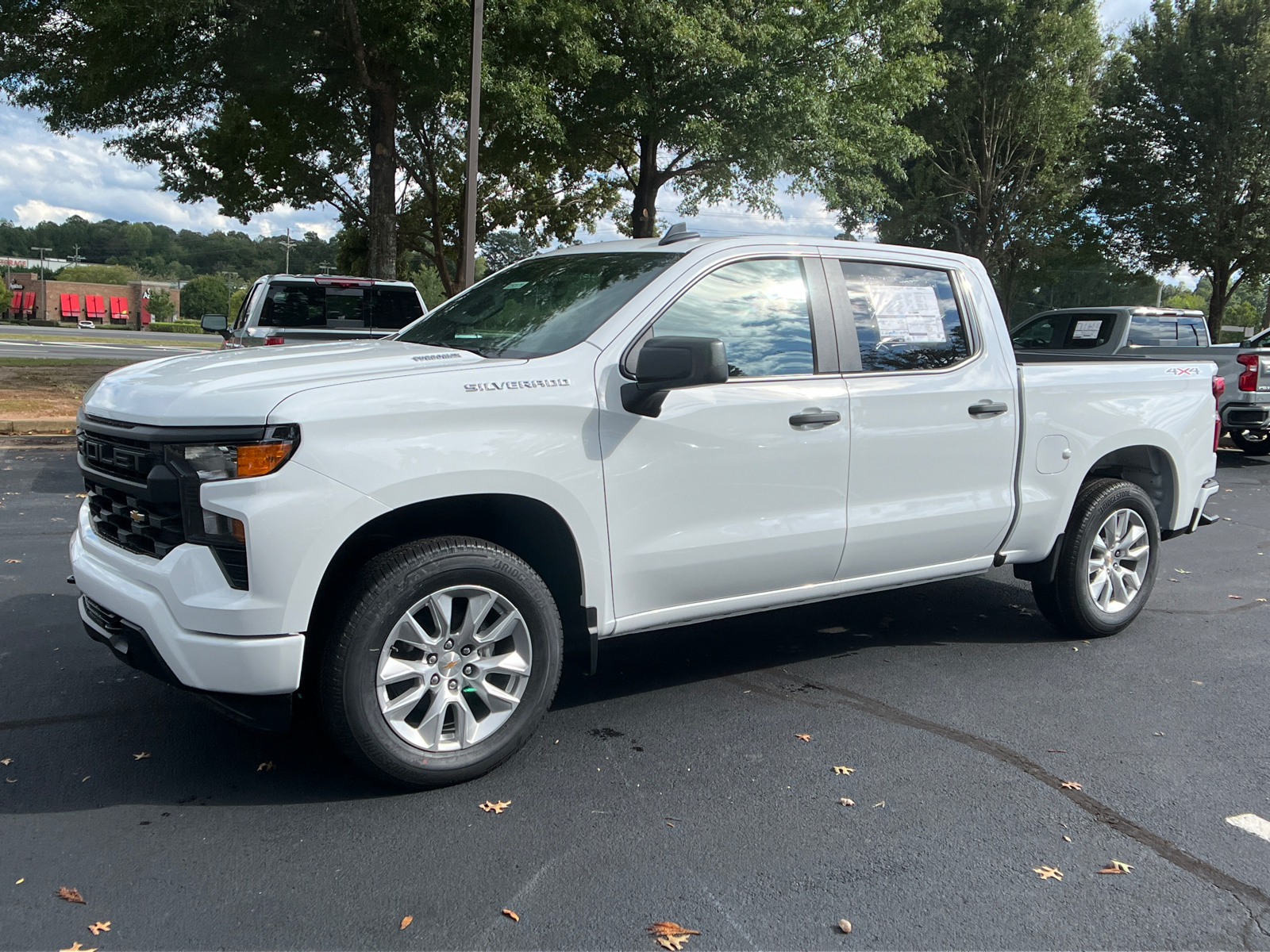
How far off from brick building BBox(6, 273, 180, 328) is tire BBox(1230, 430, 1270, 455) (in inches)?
3704

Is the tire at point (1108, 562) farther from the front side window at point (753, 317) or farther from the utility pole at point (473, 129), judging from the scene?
the utility pole at point (473, 129)

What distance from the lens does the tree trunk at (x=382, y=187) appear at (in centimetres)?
1894

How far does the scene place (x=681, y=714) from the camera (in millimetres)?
4281

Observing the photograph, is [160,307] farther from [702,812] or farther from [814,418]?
[702,812]

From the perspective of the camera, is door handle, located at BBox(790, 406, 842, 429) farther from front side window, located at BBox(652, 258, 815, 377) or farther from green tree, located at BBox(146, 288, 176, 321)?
green tree, located at BBox(146, 288, 176, 321)

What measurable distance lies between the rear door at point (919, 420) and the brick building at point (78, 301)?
9780 centimetres

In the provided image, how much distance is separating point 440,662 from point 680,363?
131cm

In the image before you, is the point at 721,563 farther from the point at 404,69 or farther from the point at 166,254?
the point at 166,254

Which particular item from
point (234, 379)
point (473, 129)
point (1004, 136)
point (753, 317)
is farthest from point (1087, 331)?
point (1004, 136)

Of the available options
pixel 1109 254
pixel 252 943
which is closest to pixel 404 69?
pixel 252 943

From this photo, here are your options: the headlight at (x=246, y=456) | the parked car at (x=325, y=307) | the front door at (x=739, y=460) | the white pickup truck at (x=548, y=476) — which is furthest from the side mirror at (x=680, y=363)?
the parked car at (x=325, y=307)

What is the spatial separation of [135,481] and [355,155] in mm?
22636

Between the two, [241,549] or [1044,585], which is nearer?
[241,549]

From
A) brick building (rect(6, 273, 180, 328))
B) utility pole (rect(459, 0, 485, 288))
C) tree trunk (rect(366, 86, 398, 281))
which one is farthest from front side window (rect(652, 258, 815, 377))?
brick building (rect(6, 273, 180, 328))
